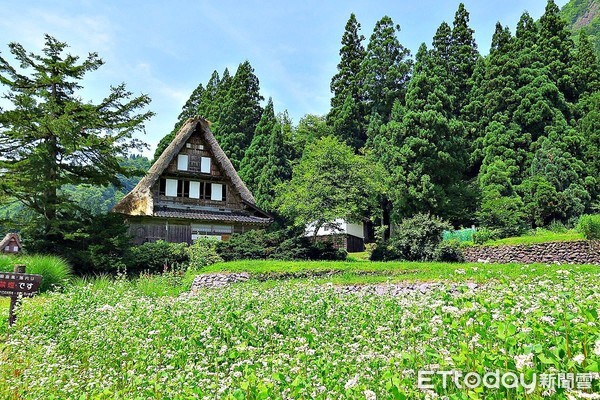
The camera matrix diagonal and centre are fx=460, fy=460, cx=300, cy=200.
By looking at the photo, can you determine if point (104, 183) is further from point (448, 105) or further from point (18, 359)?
point (448, 105)

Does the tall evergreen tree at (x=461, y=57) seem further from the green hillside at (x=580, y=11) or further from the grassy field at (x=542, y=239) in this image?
the green hillside at (x=580, y=11)

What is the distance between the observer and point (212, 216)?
24.7 m

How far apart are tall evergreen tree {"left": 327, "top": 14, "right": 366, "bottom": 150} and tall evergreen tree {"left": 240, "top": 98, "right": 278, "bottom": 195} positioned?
222 inches

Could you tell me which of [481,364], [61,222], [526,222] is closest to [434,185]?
[526,222]

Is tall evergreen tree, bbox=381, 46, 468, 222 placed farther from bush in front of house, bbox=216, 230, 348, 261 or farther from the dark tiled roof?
the dark tiled roof

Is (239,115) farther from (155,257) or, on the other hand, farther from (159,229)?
(155,257)

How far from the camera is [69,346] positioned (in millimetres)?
6004

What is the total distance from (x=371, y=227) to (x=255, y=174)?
9.54 m

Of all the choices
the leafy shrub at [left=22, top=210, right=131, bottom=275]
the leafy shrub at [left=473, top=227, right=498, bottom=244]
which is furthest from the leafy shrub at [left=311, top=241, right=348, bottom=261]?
the leafy shrub at [left=22, top=210, right=131, bottom=275]

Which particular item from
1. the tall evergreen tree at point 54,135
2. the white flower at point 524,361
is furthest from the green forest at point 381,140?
the white flower at point 524,361

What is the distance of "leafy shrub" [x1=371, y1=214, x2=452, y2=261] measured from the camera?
67.3 feet

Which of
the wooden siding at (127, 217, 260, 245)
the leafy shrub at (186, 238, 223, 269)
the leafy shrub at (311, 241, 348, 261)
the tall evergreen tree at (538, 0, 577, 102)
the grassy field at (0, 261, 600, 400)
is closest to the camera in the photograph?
the grassy field at (0, 261, 600, 400)

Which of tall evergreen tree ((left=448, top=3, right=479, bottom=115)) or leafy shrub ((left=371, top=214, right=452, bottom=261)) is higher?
tall evergreen tree ((left=448, top=3, right=479, bottom=115))

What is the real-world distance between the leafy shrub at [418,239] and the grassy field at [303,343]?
13233 mm
